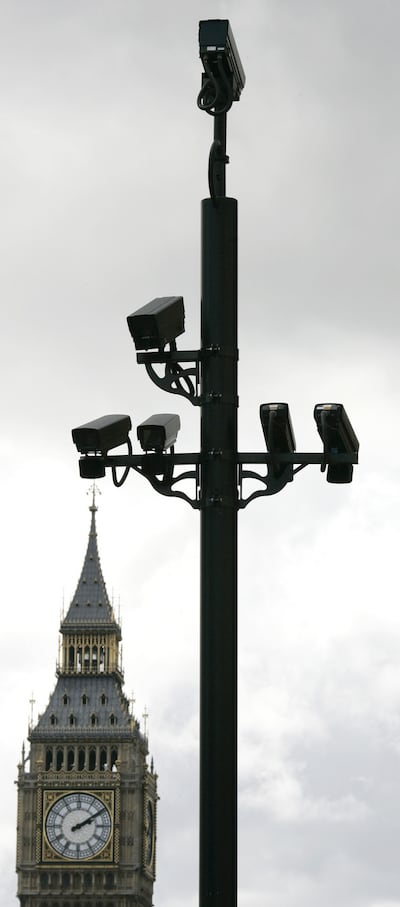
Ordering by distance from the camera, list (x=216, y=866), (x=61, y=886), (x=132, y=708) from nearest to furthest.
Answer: (x=216, y=866), (x=61, y=886), (x=132, y=708)

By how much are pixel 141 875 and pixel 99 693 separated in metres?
15.0

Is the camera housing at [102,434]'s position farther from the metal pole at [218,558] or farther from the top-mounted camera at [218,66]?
the top-mounted camera at [218,66]

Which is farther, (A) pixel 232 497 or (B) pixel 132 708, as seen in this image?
(B) pixel 132 708

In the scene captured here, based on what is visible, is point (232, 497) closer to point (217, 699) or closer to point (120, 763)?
point (217, 699)

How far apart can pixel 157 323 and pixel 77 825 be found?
167 meters

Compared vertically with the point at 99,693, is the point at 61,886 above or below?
below

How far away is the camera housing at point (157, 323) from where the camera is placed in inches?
608

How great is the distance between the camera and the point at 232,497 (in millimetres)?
15727

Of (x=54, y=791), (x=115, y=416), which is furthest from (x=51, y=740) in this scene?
(x=115, y=416)

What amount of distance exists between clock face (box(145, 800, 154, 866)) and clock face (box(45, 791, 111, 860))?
490 cm

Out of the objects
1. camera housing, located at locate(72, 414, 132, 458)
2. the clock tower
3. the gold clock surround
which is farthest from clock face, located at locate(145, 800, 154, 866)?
camera housing, located at locate(72, 414, 132, 458)

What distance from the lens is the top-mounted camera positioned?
15656 millimetres

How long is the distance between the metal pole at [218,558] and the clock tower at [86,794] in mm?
165106

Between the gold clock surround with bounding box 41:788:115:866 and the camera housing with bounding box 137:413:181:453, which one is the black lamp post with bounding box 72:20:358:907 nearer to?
the camera housing with bounding box 137:413:181:453
